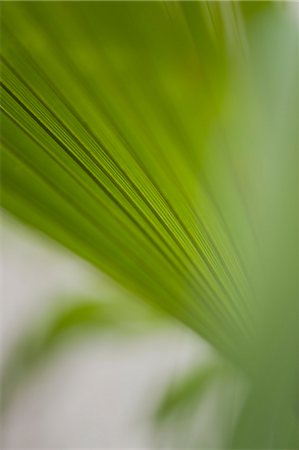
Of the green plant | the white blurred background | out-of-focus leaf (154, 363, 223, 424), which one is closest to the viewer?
the green plant

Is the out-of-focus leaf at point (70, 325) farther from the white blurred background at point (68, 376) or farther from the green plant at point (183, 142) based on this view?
the green plant at point (183, 142)

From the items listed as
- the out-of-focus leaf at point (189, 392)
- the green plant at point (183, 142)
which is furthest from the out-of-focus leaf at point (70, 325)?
the green plant at point (183, 142)

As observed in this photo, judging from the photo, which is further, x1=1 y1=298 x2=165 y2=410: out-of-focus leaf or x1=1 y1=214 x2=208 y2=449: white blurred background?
x1=1 y1=214 x2=208 y2=449: white blurred background

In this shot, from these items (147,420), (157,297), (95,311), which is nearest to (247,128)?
(157,297)

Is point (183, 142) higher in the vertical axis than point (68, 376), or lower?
higher

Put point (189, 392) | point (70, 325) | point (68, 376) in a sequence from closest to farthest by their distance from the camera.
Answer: point (189, 392)
point (70, 325)
point (68, 376)

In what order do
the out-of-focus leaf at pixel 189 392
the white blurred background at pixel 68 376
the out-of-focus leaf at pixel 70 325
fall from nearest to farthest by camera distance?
the out-of-focus leaf at pixel 189 392, the out-of-focus leaf at pixel 70 325, the white blurred background at pixel 68 376

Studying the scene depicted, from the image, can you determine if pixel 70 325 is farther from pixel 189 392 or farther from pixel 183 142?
pixel 183 142

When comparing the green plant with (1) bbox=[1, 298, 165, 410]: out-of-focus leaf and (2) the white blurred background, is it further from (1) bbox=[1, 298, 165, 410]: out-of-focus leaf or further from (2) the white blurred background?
(2) the white blurred background

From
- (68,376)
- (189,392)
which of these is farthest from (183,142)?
(68,376)

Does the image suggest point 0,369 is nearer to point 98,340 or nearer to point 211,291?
point 98,340

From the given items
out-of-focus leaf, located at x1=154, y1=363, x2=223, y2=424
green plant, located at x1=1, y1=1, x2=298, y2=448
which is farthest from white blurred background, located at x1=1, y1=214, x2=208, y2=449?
green plant, located at x1=1, y1=1, x2=298, y2=448

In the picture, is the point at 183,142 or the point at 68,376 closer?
the point at 183,142
